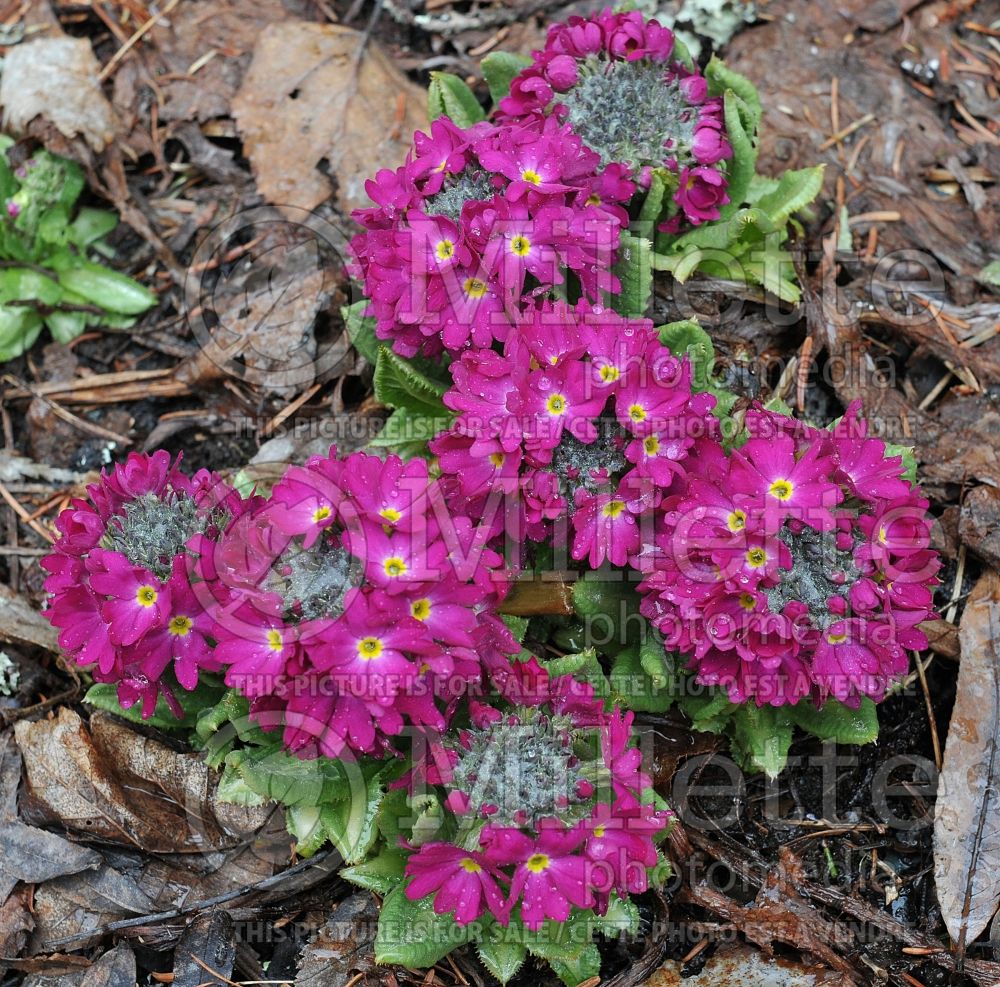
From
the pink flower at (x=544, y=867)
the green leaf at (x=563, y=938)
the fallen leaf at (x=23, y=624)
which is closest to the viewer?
the pink flower at (x=544, y=867)

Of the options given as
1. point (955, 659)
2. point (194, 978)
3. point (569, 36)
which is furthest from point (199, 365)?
point (955, 659)

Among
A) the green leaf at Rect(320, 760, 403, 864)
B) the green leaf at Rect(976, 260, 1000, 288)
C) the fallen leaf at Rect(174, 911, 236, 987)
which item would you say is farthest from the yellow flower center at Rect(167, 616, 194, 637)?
the green leaf at Rect(976, 260, 1000, 288)

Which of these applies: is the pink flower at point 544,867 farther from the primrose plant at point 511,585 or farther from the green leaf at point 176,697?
the green leaf at point 176,697

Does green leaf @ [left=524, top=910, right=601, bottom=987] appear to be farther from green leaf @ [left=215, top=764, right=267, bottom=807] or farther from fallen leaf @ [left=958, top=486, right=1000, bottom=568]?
fallen leaf @ [left=958, top=486, right=1000, bottom=568]

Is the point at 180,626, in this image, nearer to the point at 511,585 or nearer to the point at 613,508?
the point at 511,585

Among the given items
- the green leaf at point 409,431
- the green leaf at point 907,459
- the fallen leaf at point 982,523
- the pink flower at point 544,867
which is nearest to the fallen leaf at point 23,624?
the green leaf at point 409,431

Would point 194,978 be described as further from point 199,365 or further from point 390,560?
point 199,365
